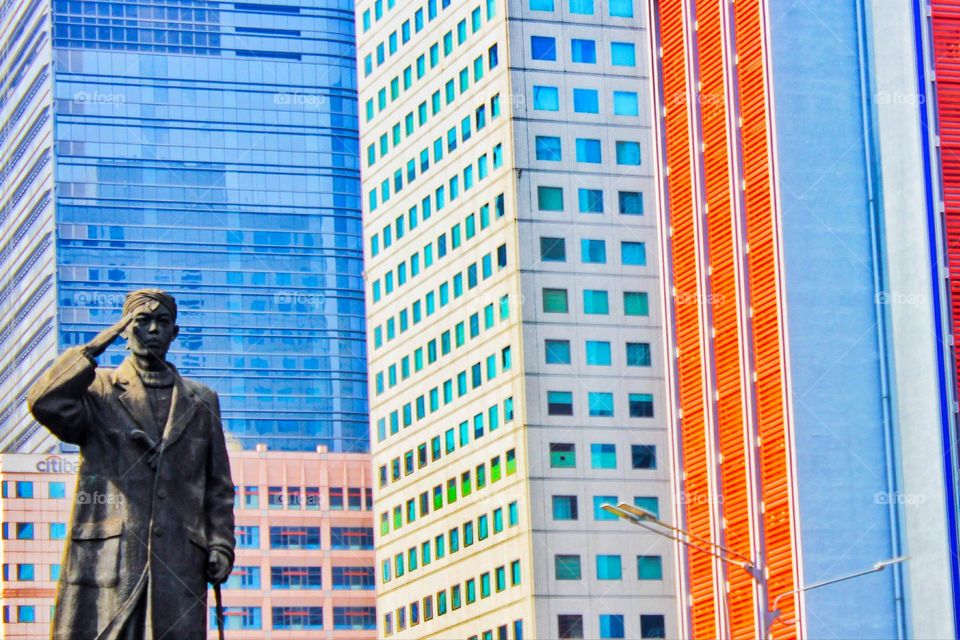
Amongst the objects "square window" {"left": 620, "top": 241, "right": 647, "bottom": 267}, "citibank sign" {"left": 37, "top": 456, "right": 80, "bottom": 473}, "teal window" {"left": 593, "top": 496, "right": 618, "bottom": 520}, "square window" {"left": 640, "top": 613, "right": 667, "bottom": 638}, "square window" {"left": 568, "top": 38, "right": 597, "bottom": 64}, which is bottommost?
"square window" {"left": 640, "top": 613, "right": 667, "bottom": 638}

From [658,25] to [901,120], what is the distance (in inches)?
722

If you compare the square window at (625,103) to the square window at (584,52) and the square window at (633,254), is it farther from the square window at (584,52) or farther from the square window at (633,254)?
the square window at (633,254)

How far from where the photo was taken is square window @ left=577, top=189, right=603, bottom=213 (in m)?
121

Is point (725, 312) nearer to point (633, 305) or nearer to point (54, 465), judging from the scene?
point (633, 305)

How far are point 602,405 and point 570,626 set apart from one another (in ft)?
37.3

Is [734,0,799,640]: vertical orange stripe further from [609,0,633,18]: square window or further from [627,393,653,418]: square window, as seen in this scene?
[609,0,633,18]: square window

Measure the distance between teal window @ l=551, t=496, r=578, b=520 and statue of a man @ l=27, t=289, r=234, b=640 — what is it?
90.9m

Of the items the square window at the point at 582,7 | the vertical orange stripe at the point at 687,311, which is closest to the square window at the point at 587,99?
the square window at the point at 582,7

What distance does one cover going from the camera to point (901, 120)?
308ft

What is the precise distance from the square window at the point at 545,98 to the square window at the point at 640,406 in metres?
15.7

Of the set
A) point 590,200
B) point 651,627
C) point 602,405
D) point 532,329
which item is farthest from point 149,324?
point 590,200

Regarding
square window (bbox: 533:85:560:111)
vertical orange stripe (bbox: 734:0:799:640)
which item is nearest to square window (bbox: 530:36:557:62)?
square window (bbox: 533:85:560:111)

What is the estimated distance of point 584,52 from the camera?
122188 millimetres

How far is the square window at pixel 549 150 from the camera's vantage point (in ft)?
397
